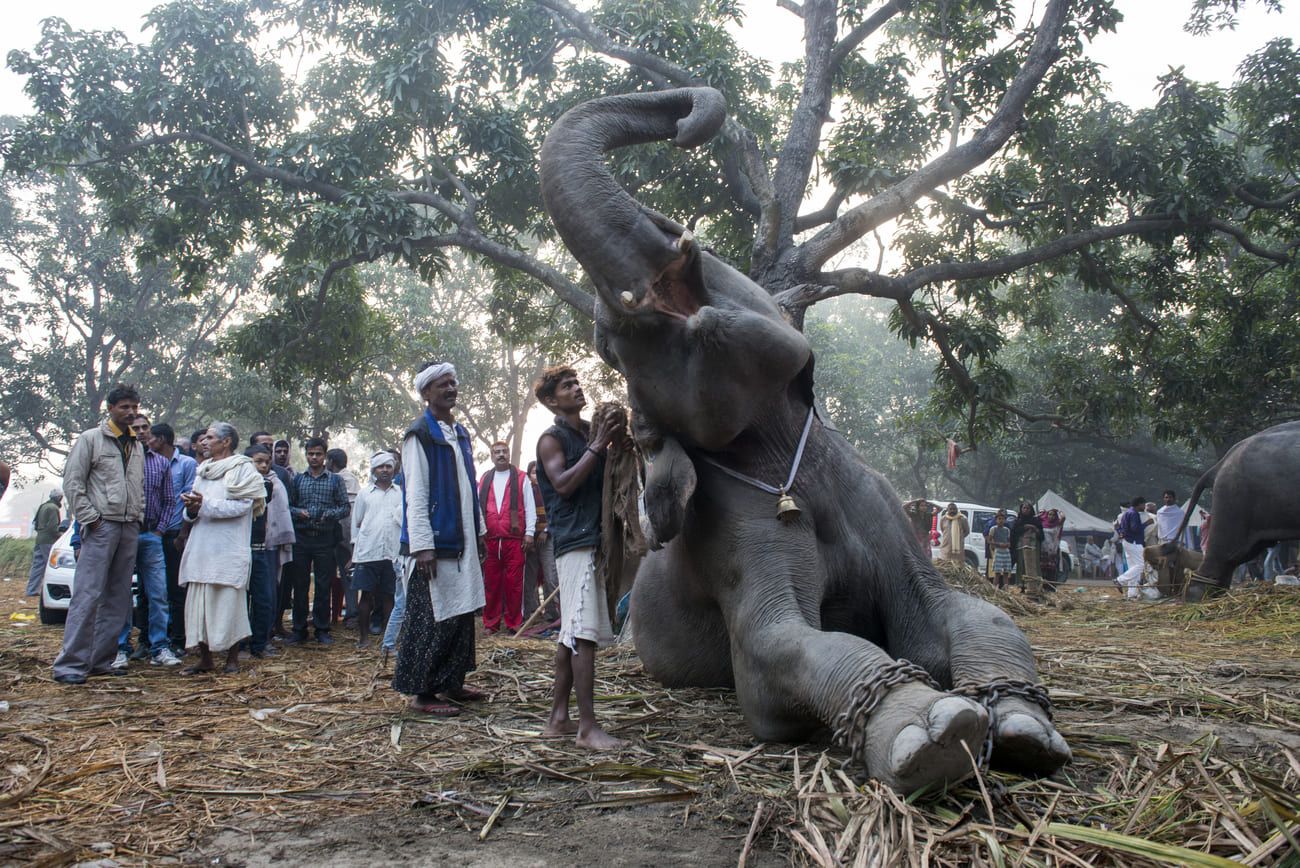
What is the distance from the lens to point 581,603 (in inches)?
156

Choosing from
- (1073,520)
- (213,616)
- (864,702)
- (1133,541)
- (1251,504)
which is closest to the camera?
(864,702)

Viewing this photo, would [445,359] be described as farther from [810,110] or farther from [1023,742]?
[1023,742]

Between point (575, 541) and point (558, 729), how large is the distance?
786 millimetres

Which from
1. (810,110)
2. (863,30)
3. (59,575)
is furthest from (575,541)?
(863,30)

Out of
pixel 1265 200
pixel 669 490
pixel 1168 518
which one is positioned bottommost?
pixel 1168 518

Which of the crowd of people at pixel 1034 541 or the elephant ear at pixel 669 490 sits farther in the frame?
the crowd of people at pixel 1034 541

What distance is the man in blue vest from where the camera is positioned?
3.90 metres

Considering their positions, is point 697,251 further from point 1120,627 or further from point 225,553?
point 1120,627

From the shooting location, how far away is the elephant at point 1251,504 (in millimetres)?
9773

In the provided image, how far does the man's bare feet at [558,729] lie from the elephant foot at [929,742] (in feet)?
5.26

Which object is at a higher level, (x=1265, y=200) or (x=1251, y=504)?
(x=1265, y=200)

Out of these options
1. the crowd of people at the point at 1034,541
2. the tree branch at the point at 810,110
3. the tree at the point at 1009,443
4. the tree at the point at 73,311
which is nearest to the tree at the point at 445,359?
the tree at the point at 73,311

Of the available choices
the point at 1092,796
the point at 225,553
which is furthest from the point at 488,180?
the point at 1092,796

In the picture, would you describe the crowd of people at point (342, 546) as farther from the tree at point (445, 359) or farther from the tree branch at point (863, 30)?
the tree at point (445, 359)
